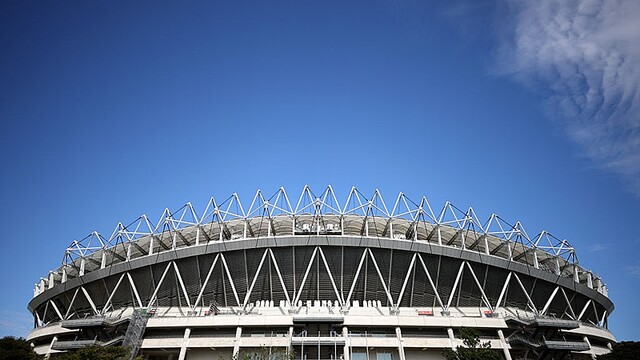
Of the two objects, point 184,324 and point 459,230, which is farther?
point 459,230

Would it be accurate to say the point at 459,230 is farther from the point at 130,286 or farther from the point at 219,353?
the point at 130,286

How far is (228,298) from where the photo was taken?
205 feet

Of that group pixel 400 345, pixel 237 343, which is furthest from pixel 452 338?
pixel 237 343

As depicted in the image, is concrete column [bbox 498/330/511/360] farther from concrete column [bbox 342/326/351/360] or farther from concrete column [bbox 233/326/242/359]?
concrete column [bbox 233/326/242/359]

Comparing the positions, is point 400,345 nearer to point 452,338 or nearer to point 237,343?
point 452,338

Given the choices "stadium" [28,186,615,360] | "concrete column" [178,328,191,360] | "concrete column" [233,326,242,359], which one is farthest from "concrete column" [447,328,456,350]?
"concrete column" [178,328,191,360]

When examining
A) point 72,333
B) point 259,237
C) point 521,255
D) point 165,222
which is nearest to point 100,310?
point 72,333

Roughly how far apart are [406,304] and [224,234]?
3002 centimetres

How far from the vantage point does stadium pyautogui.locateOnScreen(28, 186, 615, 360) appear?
176ft

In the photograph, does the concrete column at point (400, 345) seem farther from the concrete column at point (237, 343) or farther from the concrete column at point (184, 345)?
the concrete column at point (184, 345)

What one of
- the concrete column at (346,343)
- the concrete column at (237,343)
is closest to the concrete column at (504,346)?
the concrete column at (346,343)

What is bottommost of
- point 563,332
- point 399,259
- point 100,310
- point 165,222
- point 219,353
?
point 219,353

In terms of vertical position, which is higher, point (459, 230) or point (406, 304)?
point (459, 230)

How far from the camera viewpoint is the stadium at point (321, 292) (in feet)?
176
